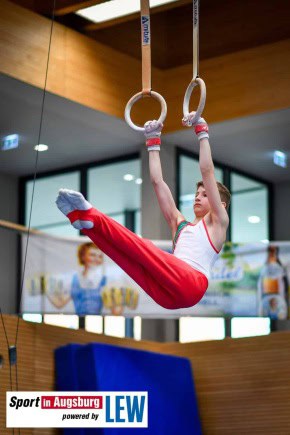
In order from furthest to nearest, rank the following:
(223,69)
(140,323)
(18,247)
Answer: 1. (140,323)
2. (223,69)
3. (18,247)

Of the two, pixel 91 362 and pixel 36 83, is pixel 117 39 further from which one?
pixel 91 362

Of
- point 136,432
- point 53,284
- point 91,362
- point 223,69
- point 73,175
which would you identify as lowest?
point 136,432

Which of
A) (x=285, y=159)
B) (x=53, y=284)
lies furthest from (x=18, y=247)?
(x=285, y=159)

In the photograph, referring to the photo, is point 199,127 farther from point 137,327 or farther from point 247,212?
point 247,212

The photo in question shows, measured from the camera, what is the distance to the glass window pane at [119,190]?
12.4m

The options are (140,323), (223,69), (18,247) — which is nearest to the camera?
(18,247)

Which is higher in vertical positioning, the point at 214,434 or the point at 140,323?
the point at 140,323

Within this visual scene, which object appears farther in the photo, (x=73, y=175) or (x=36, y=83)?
(x=73, y=175)

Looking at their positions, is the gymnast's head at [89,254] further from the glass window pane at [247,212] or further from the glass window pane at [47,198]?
the glass window pane at [247,212]

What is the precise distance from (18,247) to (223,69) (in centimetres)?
308

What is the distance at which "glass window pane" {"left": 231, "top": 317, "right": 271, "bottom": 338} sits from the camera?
1162cm

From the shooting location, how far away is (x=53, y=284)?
1050 cm

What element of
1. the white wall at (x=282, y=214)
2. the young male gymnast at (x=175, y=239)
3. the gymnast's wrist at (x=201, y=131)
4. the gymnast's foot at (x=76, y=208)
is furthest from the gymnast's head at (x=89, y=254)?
the gymnast's foot at (x=76, y=208)

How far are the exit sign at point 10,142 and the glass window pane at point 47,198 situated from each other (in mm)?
938
